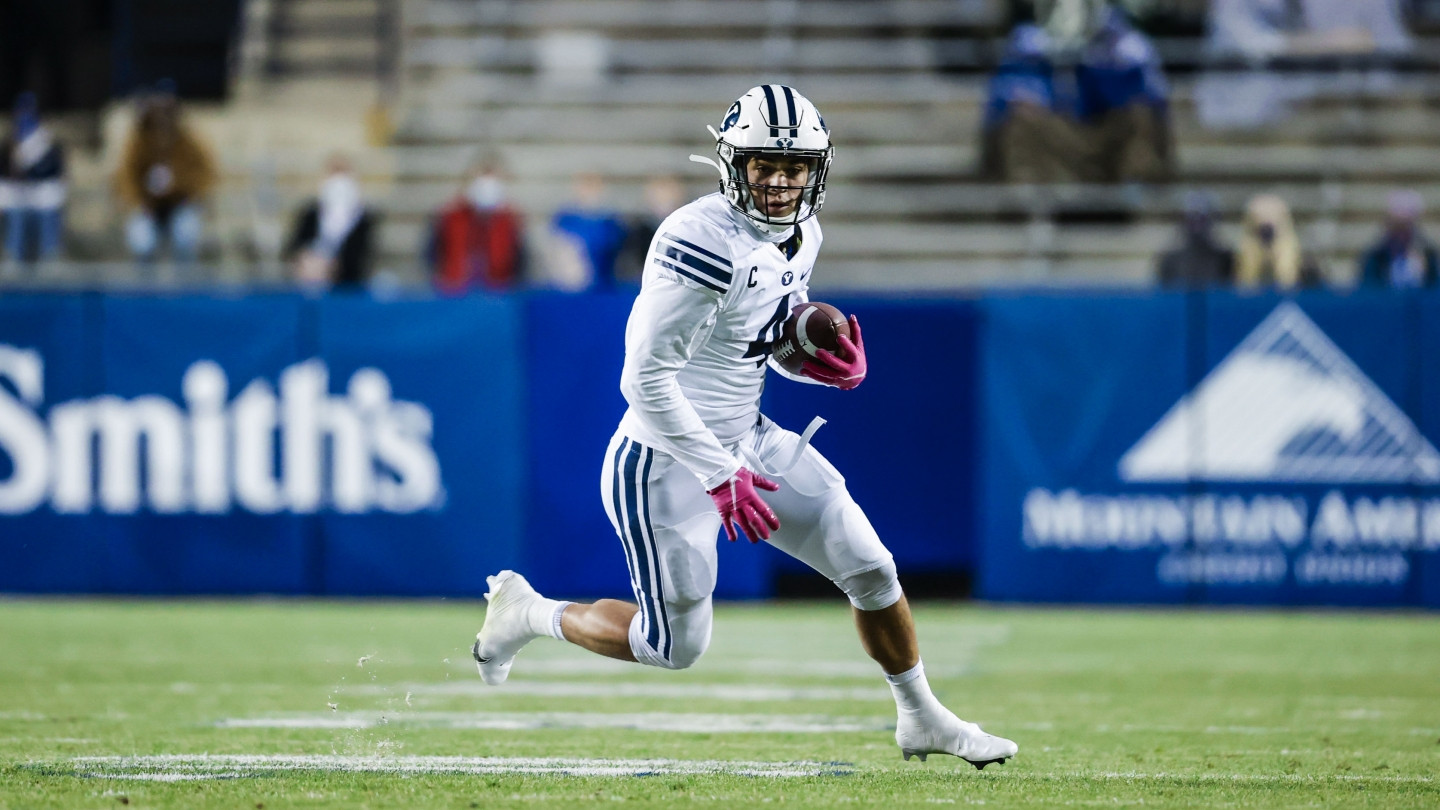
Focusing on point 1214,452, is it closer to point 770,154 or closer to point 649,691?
point 649,691

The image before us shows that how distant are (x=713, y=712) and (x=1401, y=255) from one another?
7000mm

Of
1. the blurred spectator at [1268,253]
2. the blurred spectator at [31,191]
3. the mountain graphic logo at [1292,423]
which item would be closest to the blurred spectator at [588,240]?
the blurred spectator at [31,191]

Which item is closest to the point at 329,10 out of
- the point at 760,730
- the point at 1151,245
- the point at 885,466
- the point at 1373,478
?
the point at 1151,245

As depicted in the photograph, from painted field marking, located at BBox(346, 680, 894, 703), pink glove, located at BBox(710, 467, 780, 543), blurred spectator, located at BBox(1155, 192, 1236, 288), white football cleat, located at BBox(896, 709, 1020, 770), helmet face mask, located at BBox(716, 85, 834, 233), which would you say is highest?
helmet face mask, located at BBox(716, 85, 834, 233)

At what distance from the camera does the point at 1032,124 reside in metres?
13.3

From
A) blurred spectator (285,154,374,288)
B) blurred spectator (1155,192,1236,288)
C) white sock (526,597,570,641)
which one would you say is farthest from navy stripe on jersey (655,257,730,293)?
blurred spectator (285,154,374,288)

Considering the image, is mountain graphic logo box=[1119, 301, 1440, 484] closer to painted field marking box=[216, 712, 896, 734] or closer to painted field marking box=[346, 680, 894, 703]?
painted field marking box=[346, 680, 894, 703]

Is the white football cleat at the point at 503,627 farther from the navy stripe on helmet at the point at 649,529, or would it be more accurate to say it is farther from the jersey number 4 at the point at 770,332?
the jersey number 4 at the point at 770,332

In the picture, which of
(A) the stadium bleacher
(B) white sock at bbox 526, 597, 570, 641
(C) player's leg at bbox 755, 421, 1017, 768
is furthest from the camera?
(A) the stadium bleacher

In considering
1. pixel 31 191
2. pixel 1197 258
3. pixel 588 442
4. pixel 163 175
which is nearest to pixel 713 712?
pixel 588 442

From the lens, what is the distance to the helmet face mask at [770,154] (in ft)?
16.1

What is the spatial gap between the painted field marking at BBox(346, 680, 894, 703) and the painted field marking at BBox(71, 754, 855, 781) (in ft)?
5.19

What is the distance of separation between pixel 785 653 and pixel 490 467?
258 centimetres

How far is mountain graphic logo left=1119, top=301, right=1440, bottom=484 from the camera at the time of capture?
32.3 feet
